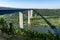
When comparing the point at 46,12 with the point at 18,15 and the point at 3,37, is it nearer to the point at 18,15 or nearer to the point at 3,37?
the point at 18,15

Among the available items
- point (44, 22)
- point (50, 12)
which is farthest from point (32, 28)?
point (50, 12)

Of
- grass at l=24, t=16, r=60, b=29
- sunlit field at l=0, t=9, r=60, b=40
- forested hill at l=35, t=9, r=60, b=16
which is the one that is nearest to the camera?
sunlit field at l=0, t=9, r=60, b=40

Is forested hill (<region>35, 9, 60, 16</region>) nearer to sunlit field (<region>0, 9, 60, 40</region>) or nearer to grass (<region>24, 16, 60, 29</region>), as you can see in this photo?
sunlit field (<region>0, 9, 60, 40</region>)

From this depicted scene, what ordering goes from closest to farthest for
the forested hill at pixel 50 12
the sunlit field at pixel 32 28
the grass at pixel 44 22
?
1. the sunlit field at pixel 32 28
2. the forested hill at pixel 50 12
3. the grass at pixel 44 22

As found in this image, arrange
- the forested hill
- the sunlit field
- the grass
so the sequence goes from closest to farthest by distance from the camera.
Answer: the sunlit field → the forested hill → the grass

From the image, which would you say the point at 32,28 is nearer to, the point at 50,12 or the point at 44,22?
the point at 44,22

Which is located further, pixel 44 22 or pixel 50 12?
pixel 44 22

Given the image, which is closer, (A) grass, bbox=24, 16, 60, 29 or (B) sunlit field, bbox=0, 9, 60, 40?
(B) sunlit field, bbox=0, 9, 60, 40

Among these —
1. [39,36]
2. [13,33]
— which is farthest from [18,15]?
[39,36]

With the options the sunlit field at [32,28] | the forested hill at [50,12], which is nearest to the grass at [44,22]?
the sunlit field at [32,28]

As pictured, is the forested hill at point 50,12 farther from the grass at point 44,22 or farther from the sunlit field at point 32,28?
the grass at point 44,22

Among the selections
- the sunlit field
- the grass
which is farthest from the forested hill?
the grass
